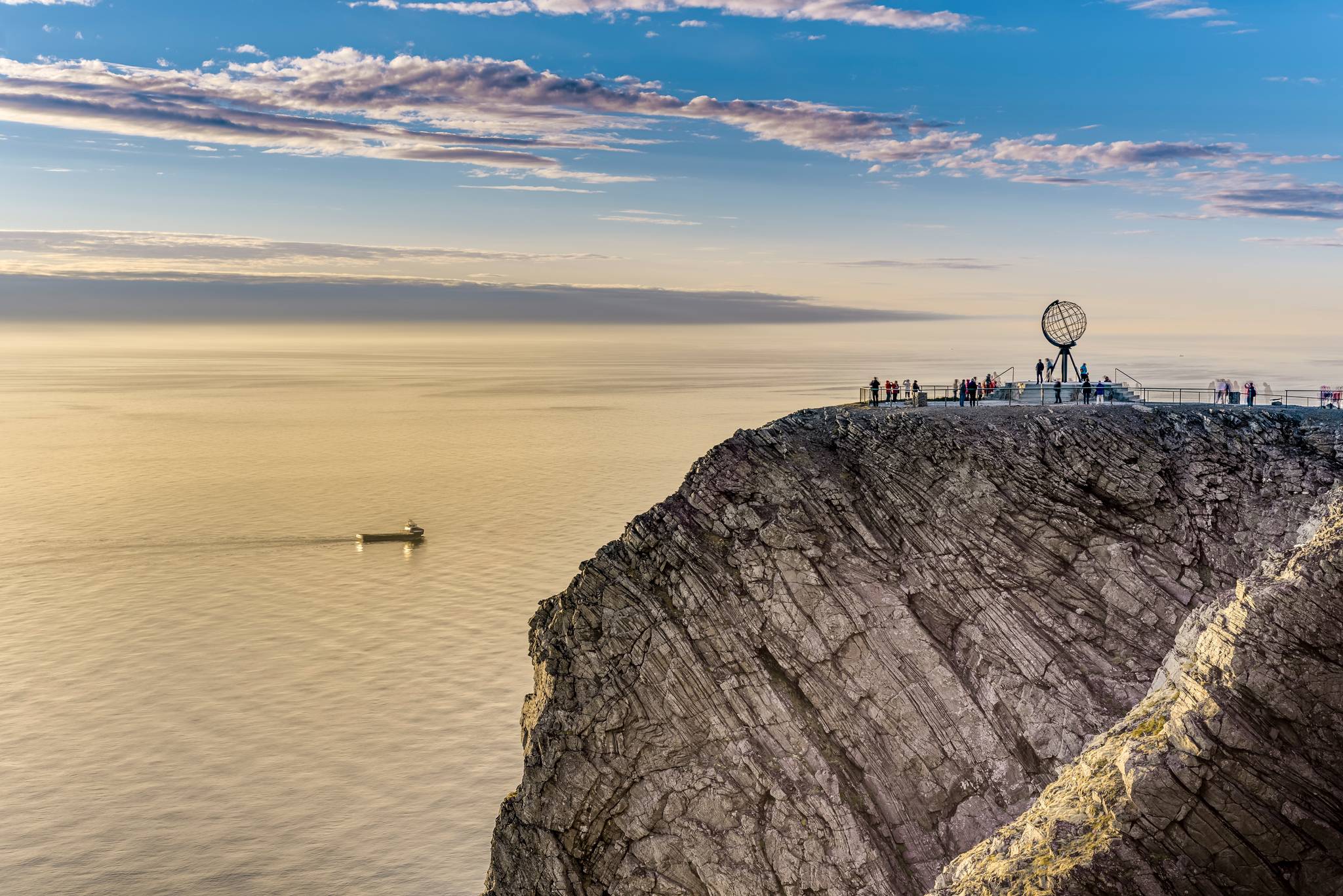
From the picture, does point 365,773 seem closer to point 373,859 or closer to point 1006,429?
point 373,859

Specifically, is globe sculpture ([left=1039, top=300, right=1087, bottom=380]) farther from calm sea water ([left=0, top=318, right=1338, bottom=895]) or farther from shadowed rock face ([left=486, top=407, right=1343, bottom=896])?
calm sea water ([left=0, top=318, right=1338, bottom=895])

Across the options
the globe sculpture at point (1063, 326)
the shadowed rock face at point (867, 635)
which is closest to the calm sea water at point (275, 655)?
the shadowed rock face at point (867, 635)

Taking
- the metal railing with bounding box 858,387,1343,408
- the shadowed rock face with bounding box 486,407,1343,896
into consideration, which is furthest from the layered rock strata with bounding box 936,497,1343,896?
the metal railing with bounding box 858,387,1343,408

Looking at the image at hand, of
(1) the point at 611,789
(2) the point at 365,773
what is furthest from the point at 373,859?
(1) the point at 611,789

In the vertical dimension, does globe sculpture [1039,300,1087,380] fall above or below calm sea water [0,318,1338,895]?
above

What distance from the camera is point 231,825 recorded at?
44.1 m

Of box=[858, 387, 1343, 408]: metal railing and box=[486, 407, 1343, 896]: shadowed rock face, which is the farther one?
box=[858, 387, 1343, 408]: metal railing

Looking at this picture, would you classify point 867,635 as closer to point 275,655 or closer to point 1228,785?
point 1228,785

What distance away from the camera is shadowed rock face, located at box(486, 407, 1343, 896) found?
3219 centimetres

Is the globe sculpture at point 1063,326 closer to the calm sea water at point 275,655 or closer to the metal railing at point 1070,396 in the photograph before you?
the metal railing at point 1070,396

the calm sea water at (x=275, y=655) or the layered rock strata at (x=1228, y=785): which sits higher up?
the layered rock strata at (x=1228, y=785)

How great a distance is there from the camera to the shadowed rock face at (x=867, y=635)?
32.2 m

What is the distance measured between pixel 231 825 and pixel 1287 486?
44863mm

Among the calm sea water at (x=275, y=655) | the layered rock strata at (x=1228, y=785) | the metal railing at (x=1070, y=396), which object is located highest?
the metal railing at (x=1070, y=396)
